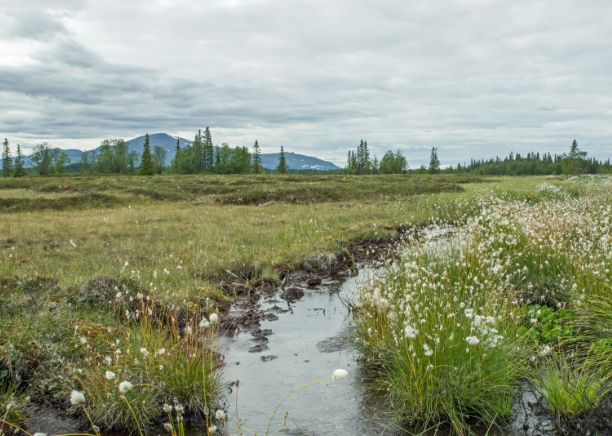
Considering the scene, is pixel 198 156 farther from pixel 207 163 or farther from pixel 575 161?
pixel 575 161

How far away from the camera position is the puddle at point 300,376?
571 cm

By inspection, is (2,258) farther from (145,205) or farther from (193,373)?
(145,205)

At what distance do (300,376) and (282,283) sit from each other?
558 centimetres

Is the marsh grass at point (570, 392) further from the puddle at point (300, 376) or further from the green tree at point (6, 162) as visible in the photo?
the green tree at point (6, 162)

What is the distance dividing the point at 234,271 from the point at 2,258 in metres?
6.61

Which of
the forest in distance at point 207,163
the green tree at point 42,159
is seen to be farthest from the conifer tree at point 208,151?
the green tree at point 42,159

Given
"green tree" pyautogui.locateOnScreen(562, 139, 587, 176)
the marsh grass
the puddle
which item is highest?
"green tree" pyautogui.locateOnScreen(562, 139, 587, 176)

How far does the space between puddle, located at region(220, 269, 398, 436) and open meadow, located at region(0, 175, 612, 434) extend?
343mm

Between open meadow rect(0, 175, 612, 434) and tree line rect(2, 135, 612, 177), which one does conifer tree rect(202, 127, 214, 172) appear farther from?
open meadow rect(0, 175, 612, 434)

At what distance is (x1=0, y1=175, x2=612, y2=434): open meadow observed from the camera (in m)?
5.65

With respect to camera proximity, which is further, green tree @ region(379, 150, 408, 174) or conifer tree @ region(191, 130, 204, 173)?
green tree @ region(379, 150, 408, 174)

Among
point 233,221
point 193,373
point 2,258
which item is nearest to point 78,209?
point 233,221

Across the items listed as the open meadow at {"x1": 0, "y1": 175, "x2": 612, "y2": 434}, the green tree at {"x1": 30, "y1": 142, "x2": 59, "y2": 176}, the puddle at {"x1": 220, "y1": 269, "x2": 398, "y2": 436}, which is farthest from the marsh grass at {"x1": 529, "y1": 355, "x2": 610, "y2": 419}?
the green tree at {"x1": 30, "y1": 142, "x2": 59, "y2": 176}

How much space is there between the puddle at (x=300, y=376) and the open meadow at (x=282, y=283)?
1.13 feet
